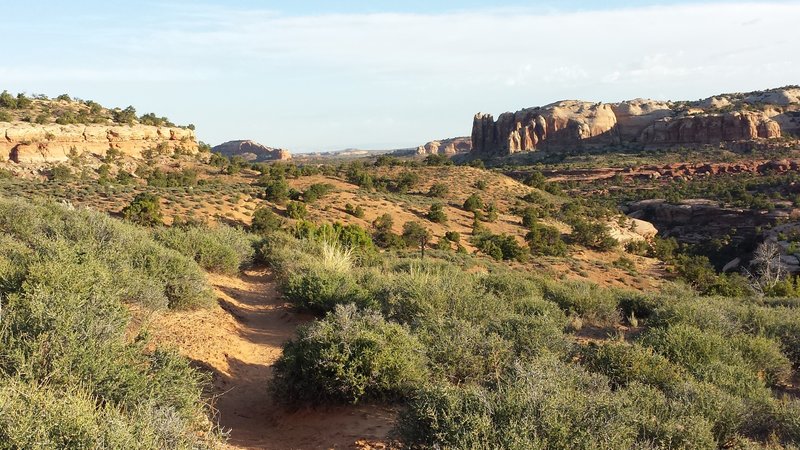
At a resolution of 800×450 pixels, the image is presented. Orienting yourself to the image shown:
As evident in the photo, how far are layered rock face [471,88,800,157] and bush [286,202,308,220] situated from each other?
77.8 meters

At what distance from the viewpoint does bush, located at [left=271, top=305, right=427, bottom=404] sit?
19.0 ft

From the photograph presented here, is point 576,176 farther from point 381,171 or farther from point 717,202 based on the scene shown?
point 381,171

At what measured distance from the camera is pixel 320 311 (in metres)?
10.3

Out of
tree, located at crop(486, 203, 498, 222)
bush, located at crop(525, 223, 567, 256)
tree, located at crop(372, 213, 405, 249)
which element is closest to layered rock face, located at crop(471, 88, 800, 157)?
tree, located at crop(486, 203, 498, 222)

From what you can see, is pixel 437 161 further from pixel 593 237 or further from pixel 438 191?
pixel 593 237

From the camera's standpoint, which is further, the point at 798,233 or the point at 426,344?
the point at 798,233

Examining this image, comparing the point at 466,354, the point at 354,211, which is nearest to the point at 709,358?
the point at 466,354

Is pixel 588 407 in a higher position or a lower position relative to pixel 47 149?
lower

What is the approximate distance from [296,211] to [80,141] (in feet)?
81.9

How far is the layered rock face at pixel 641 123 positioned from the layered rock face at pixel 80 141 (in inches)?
2706

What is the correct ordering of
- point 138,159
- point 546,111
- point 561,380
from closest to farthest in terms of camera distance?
point 561,380, point 138,159, point 546,111

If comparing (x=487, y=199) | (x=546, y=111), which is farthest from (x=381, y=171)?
(x=546, y=111)

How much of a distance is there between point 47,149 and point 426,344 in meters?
43.9

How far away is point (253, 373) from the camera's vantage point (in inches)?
301
